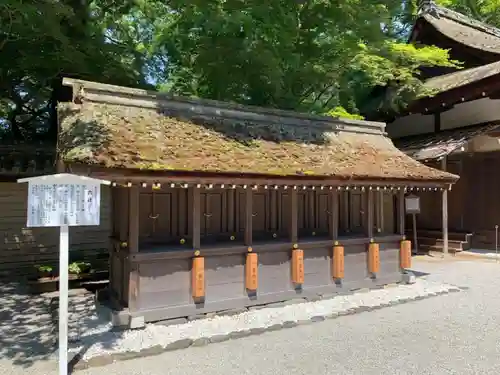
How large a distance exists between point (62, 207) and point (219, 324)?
3288 millimetres

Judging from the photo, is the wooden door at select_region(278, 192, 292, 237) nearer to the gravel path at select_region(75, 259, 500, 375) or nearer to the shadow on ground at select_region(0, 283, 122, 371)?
the gravel path at select_region(75, 259, 500, 375)

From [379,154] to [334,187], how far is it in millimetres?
2494

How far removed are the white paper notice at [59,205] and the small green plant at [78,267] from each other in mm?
5544

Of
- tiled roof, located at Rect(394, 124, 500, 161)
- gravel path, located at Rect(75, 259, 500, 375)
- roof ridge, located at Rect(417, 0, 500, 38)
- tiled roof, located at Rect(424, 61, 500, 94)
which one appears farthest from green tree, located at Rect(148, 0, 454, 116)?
gravel path, located at Rect(75, 259, 500, 375)

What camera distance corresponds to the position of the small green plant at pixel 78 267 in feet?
32.2

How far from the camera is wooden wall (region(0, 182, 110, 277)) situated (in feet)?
35.0

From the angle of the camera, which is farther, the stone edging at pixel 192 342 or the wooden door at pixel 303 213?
the wooden door at pixel 303 213

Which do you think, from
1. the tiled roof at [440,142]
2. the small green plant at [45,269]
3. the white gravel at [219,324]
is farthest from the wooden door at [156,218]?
the tiled roof at [440,142]

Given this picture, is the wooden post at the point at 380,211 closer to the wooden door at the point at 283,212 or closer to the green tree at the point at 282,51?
the wooden door at the point at 283,212

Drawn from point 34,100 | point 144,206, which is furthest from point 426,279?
point 34,100

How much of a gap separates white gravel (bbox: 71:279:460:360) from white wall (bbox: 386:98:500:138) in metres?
8.47

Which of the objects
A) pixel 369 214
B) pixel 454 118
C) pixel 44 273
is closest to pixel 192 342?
pixel 369 214

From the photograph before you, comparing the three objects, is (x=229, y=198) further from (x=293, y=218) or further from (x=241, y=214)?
(x=293, y=218)

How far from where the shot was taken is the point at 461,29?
17.7m
